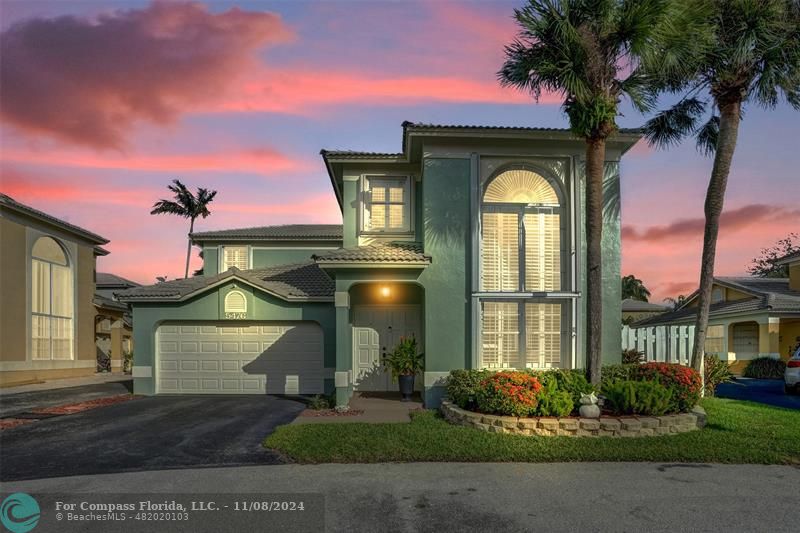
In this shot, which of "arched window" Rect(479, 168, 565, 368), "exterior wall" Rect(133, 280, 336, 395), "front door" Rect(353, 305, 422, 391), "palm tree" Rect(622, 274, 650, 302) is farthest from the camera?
"palm tree" Rect(622, 274, 650, 302)

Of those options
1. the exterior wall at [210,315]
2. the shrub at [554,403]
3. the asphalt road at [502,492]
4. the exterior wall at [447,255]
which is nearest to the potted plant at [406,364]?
the exterior wall at [447,255]

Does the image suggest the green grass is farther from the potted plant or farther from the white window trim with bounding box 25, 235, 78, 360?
the white window trim with bounding box 25, 235, 78, 360

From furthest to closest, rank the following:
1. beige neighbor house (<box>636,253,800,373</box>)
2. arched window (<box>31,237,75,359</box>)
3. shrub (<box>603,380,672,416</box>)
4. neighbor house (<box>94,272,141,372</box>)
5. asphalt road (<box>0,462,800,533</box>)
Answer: neighbor house (<box>94,272,141,372</box>) → beige neighbor house (<box>636,253,800,373</box>) → arched window (<box>31,237,75,359</box>) → shrub (<box>603,380,672,416</box>) → asphalt road (<box>0,462,800,533</box>)

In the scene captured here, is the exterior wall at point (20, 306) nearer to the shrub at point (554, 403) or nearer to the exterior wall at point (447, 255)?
the exterior wall at point (447, 255)

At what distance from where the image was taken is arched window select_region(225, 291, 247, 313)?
15703 mm

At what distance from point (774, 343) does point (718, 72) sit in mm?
14993

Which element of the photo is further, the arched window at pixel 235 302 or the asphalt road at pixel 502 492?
the arched window at pixel 235 302

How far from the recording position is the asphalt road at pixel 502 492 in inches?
216

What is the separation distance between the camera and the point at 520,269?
1277 centimetres

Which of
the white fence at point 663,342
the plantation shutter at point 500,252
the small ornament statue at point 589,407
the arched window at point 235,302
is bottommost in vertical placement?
the small ornament statue at point 589,407

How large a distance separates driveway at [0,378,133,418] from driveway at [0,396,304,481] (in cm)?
231

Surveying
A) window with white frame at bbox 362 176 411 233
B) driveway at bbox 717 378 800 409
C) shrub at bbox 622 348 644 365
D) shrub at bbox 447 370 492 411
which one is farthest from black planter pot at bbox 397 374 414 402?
driveway at bbox 717 378 800 409

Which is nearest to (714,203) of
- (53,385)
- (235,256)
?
(235,256)

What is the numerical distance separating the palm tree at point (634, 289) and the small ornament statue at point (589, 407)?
5975 centimetres
